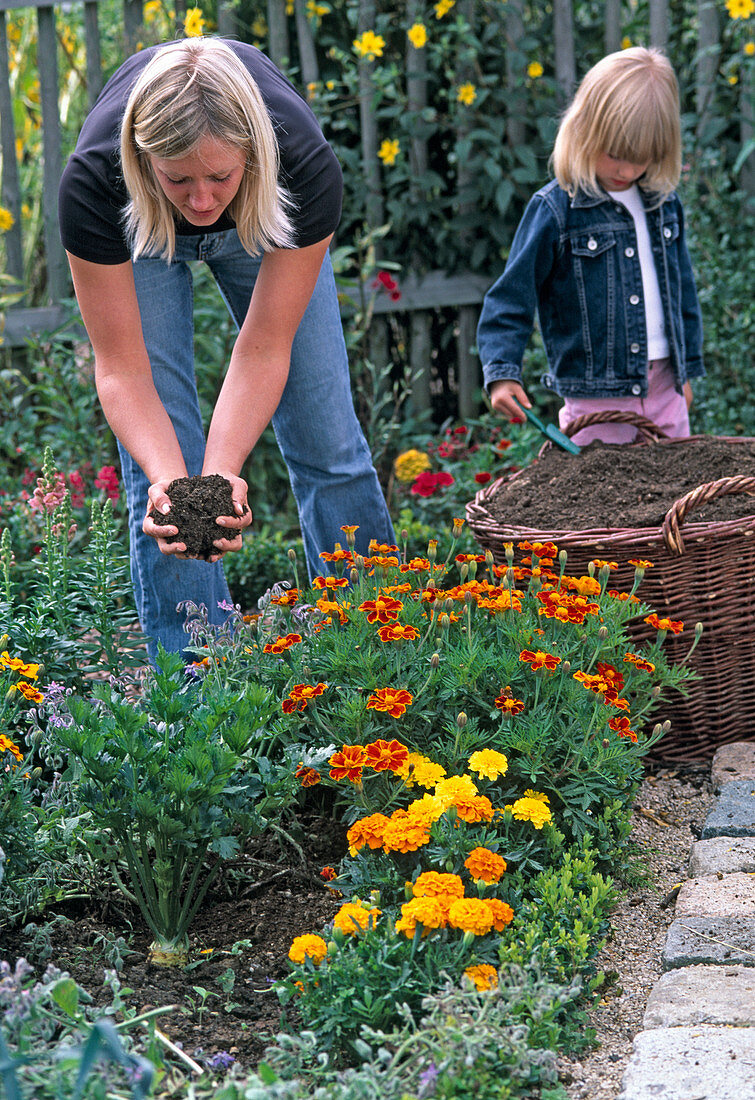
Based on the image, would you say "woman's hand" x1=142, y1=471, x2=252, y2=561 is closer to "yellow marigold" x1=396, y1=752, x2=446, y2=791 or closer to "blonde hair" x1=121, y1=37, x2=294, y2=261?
"blonde hair" x1=121, y1=37, x2=294, y2=261

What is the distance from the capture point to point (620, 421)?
2.98m

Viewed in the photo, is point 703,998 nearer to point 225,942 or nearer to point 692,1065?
point 692,1065

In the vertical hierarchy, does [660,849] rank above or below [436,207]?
below

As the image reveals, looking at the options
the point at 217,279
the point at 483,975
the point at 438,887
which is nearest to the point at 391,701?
the point at 438,887

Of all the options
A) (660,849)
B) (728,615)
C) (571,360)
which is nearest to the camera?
(660,849)

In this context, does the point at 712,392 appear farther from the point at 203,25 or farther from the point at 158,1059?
the point at 158,1059

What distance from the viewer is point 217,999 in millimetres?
1668

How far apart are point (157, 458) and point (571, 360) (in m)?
1.52

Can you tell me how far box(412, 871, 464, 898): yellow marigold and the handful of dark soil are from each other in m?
0.86

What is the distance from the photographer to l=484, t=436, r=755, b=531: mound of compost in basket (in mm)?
2473

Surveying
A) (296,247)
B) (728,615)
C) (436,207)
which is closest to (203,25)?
(436,207)

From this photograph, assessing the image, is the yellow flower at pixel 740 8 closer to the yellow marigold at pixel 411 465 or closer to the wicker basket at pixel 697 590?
the yellow marigold at pixel 411 465

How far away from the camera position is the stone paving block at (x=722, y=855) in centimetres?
199

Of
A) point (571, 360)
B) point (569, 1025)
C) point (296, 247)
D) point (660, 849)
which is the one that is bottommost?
point (660, 849)
